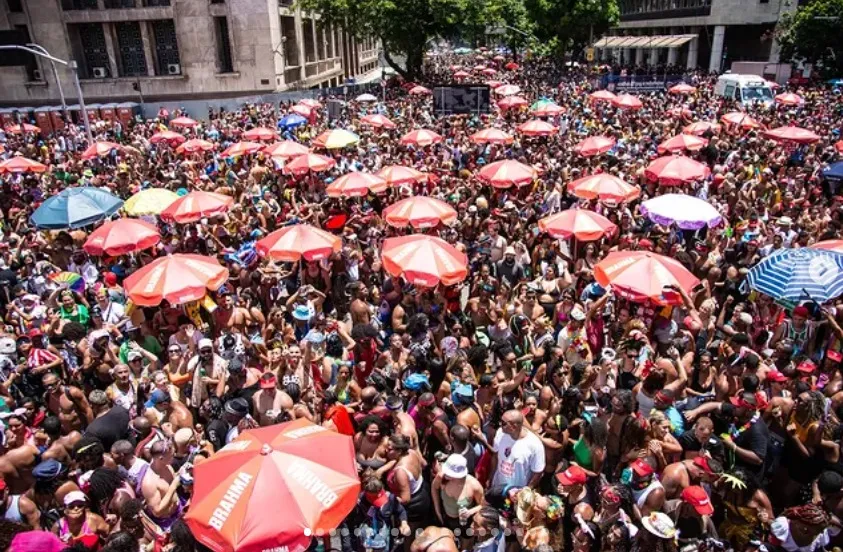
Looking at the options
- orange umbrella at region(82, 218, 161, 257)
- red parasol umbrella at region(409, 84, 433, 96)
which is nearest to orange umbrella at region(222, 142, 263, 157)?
orange umbrella at region(82, 218, 161, 257)

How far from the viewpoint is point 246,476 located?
3.82 metres

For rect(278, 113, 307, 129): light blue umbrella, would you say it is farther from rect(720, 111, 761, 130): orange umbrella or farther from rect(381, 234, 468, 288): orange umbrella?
rect(381, 234, 468, 288): orange umbrella

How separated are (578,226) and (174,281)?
18.2 feet

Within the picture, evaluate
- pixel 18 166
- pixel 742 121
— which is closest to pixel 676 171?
pixel 742 121

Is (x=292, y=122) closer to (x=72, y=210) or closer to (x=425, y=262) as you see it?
(x=72, y=210)

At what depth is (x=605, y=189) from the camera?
10312mm

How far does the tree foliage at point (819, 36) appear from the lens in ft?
112

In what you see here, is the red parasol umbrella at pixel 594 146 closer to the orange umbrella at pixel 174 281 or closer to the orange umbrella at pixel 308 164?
the orange umbrella at pixel 308 164

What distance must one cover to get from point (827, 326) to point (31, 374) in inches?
356

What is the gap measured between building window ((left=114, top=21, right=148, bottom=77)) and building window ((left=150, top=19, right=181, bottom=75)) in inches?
34.2

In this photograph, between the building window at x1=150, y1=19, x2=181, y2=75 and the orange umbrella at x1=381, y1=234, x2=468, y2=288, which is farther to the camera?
the building window at x1=150, y1=19, x2=181, y2=75

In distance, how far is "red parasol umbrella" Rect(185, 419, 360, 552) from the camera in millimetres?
3564

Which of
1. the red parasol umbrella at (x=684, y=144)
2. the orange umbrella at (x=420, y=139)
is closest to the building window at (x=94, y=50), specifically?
the orange umbrella at (x=420, y=139)

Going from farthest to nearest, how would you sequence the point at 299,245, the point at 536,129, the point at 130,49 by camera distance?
the point at 130,49 < the point at 536,129 < the point at 299,245
